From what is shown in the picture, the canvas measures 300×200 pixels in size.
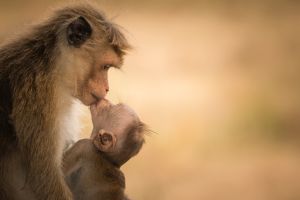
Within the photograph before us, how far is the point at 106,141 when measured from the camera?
570cm

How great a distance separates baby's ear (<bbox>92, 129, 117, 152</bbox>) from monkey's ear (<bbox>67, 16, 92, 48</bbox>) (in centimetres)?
60

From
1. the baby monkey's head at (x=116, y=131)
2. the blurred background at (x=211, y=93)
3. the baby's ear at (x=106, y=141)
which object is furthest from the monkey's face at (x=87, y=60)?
the blurred background at (x=211, y=93)

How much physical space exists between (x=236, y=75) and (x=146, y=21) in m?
1.20

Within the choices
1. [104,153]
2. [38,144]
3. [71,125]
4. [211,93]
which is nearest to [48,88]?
[38,144]

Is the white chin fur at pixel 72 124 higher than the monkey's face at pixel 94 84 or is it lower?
lower

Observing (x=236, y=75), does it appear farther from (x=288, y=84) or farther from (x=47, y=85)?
(x=47, y=85)

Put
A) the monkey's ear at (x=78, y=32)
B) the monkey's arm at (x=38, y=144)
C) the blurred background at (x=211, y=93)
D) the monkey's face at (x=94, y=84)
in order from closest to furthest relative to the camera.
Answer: the monkey's arm at (x=38, y=144)
the monkey's ear at (x=78, y=32)
the monkey's face at (x=94, y=84)
the blurred background at (x=211, y=93)

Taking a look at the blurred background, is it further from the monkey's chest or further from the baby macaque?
the baby macaque

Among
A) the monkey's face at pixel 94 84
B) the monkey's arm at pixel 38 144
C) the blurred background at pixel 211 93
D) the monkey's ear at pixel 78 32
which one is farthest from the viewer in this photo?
the blurred background at pixel 211 93

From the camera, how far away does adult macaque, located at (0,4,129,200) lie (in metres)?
5.35

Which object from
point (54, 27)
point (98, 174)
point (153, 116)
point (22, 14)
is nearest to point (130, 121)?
point (98, 174)

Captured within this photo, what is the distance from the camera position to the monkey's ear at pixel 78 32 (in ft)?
18.2

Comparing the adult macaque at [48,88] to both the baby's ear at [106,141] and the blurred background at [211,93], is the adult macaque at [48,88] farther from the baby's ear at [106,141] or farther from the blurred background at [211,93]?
the blurred background at [211,93]

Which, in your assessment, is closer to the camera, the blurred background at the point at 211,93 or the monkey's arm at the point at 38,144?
the monkey's arm at the point at 38,144
